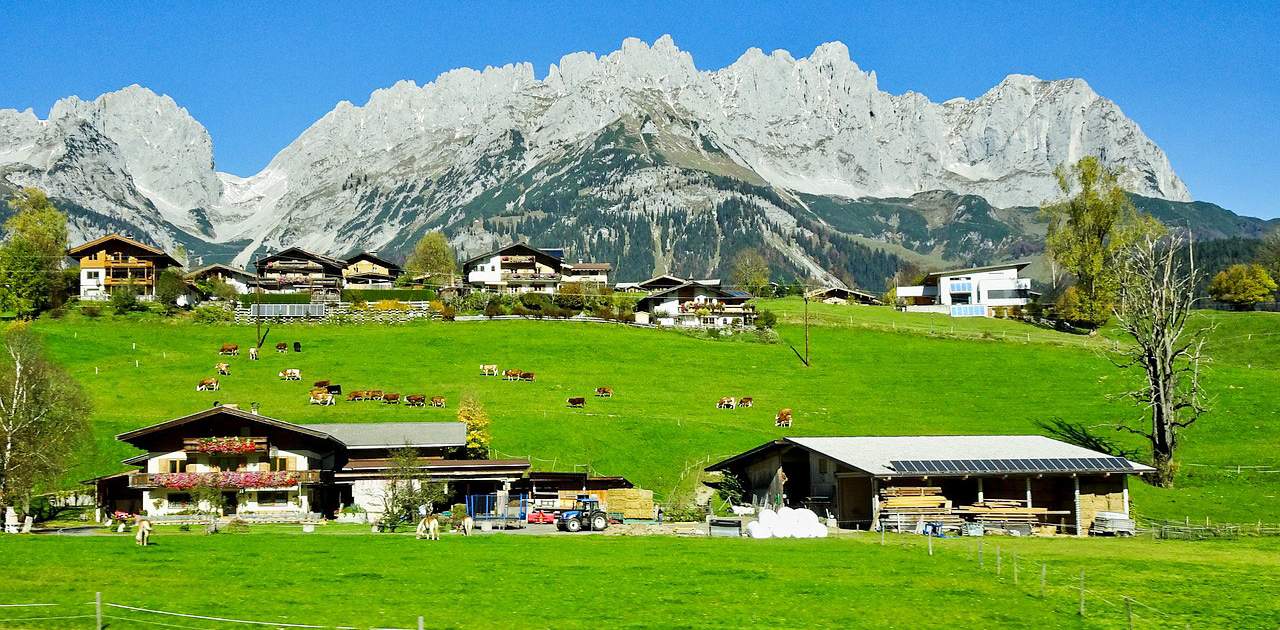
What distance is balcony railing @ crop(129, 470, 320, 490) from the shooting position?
57.5 m

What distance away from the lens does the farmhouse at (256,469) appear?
190 feet

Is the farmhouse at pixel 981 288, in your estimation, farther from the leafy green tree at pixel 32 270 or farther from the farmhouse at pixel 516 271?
the leafy green tree at pixel 32 270

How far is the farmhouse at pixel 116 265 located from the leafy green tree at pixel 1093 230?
111600 millimetres

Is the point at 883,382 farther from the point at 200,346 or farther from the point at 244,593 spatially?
the point at 244,593

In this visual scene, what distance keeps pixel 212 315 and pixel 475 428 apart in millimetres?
59004

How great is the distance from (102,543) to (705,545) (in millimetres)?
20793

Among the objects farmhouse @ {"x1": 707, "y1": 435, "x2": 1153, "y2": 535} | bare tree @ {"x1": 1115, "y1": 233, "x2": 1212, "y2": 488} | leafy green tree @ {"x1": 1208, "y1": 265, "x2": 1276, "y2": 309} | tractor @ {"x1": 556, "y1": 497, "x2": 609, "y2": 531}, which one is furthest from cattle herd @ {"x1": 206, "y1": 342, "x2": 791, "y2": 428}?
leafy green tree @ {"x1": 1208, "y1": 265, "x2": 1276, "y2": 309}

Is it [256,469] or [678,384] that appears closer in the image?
[256,469]

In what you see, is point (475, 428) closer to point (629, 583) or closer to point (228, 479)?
point (228, 479)

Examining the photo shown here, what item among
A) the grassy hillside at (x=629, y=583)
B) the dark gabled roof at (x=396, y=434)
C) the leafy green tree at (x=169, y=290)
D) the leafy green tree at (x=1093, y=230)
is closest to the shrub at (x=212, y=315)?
the leafy green tree at (x=169, y=290)

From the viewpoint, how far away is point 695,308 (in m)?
134

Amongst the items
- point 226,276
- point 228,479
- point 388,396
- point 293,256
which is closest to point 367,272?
point 293,256

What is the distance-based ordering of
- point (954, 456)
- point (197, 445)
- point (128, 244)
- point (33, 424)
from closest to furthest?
point (33, 424), point (954, 456), point (197, 445), point (128, 244)

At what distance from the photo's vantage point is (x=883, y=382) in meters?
91.2
